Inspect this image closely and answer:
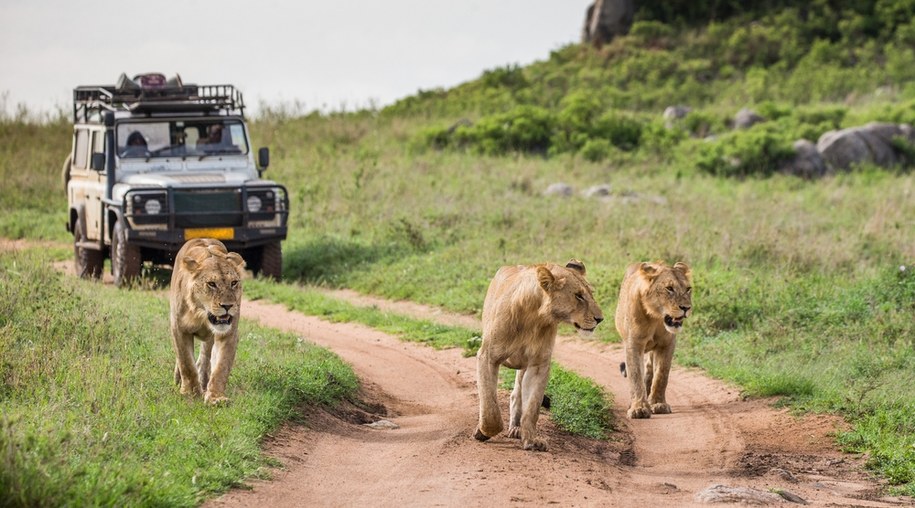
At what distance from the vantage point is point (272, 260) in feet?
55.5

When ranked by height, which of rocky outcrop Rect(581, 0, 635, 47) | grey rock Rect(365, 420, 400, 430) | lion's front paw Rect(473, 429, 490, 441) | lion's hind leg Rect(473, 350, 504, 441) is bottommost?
grey rock Rect(365, 420, 400, 430)

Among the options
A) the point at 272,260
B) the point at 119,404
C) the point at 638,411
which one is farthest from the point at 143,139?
the point at 119,404

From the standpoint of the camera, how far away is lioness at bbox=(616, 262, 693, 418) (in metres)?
9.15

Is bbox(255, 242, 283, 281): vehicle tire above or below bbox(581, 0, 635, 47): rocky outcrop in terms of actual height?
below

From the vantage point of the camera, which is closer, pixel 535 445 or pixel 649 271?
pixel 535 445

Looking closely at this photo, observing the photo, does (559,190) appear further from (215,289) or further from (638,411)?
(215,289)

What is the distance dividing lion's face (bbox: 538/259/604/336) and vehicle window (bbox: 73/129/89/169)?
11334 millimetres

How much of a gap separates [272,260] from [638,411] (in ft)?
28.0

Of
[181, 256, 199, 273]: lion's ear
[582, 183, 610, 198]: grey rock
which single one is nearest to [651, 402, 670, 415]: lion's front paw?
[181, 256, 199, 273]: lion's ear

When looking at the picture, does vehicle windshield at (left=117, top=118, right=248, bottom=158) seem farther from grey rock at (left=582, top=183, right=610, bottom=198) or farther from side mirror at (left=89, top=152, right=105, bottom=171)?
grey rock at (left=582, top=183, right=610, bottom=198)

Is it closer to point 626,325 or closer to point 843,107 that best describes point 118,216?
point 626,325

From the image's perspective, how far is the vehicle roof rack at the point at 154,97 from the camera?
16328mm

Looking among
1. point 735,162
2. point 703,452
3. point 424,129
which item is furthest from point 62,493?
point 424,129

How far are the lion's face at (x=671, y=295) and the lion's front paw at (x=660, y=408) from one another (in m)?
0.86
